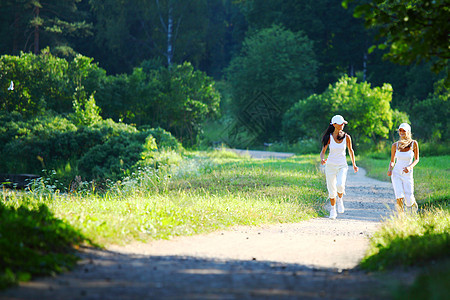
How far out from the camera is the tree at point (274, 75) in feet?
131

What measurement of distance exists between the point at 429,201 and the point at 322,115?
18.2 meters

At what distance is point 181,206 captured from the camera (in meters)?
8.95

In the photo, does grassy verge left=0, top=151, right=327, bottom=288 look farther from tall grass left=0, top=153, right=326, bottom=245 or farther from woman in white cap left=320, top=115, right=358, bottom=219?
woman in white cap left=320, top=115, right=358, bottom=219

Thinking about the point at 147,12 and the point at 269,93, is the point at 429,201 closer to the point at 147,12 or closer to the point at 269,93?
the point at 269,93

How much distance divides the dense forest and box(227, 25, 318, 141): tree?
99 mm

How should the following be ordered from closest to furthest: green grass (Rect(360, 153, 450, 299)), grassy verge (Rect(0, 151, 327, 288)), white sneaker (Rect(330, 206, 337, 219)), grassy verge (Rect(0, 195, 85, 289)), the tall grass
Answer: green grass (Rect(360, 153, 450, 299)), grassy verge (Rect(0, 195, 85, 289)), grassy verge (Rect(0, 151, 327, 288)), the tall grass, white sneaker (Rect(330, 206, 337, 219))

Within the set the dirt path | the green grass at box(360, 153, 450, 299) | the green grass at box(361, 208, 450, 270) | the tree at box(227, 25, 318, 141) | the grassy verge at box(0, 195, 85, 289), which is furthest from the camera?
the tree at box(227, 25, 318, 141)

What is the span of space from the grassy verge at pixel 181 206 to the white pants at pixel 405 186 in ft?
6.45

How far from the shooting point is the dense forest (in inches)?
1083

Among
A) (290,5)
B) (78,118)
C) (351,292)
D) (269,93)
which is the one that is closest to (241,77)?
(269,93)

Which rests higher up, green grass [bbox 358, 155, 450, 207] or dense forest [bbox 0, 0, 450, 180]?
dense forest [bbox 0, 0, 450, 180]

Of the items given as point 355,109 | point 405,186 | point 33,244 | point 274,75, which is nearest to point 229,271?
point 33,244

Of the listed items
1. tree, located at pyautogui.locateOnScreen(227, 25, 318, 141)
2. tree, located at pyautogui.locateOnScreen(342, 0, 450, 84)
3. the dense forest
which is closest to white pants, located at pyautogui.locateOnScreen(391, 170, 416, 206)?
tree, located at pyautogui.locateOnScreen(342, 0, 450, 84)

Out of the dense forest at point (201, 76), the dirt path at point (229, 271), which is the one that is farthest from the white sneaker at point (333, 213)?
the dense forest at point (201, 76)
